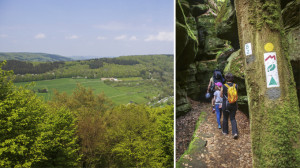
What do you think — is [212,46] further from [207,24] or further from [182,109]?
[182,109]

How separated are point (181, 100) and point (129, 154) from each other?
A: 10295 mm

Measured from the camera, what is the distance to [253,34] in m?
2.11

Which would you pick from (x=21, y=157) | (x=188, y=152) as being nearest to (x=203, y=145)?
(x=188, y=152)

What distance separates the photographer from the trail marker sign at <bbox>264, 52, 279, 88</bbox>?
2.02m

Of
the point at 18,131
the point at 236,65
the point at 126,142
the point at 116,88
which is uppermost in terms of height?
the point at 236,65

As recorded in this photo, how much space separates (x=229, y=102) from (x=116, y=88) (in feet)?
71.5

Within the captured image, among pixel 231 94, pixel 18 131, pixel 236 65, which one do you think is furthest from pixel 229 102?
pixel 18 131

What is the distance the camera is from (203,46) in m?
3.11

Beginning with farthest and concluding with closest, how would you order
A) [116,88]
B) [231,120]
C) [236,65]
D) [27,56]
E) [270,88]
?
[116,88] < [27,56] < [231,120] < [236,65] < [270,88]

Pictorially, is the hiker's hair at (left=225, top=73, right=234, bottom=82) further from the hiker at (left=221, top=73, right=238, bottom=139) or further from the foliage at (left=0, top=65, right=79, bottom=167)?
the foliage at (left=0, top=65, right=79, bottom=167)

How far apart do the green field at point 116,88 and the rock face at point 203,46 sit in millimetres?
15801

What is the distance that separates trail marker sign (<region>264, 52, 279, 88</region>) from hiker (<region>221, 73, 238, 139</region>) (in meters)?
0.58

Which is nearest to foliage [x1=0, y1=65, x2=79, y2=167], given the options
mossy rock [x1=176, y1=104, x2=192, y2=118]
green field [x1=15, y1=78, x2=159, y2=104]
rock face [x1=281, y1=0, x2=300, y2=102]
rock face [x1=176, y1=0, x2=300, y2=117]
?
mossy rock [x1=176, y1=104, x2=192, y2=118]

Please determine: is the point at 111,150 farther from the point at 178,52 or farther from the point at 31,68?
the point at 178,52
